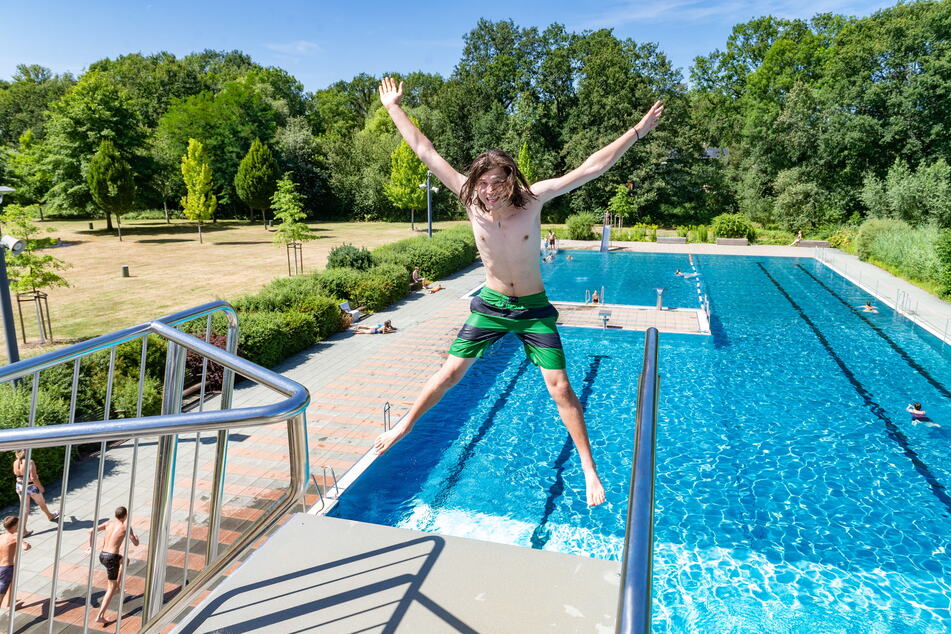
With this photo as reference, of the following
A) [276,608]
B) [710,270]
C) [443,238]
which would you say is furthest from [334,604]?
[710,270]

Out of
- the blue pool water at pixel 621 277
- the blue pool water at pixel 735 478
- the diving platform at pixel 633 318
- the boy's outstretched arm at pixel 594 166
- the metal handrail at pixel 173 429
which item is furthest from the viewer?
the blue pool water at pixel 621 277

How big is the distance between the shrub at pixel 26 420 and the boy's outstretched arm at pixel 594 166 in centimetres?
849

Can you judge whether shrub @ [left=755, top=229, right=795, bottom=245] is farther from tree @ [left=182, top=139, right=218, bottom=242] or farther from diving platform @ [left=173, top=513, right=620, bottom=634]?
diving platform @ [left=173, top=513, right=620, bottom=634]

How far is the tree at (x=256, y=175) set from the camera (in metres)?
46.6

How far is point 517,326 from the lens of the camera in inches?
138

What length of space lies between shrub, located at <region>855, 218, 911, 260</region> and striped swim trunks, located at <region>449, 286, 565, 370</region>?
113ft

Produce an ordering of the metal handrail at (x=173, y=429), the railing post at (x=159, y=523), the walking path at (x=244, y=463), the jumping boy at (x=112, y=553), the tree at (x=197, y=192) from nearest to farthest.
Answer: the metal handrail at (x=173, y=429)
the railing post at (x=159, y=523)
the jumping boy at (x=112, y=553)
the walking path at (x=244, y=463)
the tree at (x=197, y=192)

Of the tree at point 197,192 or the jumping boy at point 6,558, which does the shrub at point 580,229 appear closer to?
the tree at point 197,192

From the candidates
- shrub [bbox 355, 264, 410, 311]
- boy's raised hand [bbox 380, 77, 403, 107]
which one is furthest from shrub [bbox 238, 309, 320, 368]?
boy's raised hand [bbox 380, 77, 403, 107]

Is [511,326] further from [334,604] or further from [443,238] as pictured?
[443,238]

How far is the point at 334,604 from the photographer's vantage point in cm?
286

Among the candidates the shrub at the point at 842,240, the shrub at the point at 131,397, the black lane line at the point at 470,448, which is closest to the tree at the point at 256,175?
the shrub at the point at 131,397

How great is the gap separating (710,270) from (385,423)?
2366 cm

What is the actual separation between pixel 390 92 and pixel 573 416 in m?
2.51
